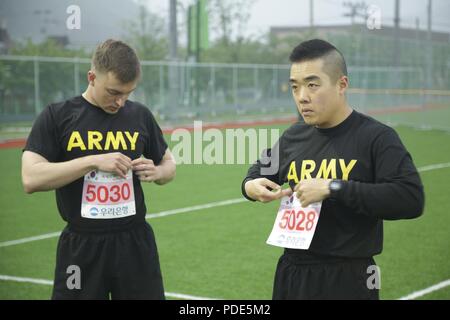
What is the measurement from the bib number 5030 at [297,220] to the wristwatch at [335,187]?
28 centimetres

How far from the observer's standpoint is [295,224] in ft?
11.4

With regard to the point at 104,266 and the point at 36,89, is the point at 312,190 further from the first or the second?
the point at 36,89

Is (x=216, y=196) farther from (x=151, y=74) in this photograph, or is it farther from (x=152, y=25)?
(x=152, y=25)

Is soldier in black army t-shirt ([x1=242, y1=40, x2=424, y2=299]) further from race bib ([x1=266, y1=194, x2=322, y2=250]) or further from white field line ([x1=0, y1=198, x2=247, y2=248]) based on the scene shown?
white field line ([x1=0, y1=198, x2=247, y2=248])

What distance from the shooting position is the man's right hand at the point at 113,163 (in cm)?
379

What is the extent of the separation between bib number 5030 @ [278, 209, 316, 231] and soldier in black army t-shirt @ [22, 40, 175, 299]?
909mm

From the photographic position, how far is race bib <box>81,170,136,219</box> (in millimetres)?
3982

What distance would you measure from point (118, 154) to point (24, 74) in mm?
22347

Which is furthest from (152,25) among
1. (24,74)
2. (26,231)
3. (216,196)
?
(26,231)

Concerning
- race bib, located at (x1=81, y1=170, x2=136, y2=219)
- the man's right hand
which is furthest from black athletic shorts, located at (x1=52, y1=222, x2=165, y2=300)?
the man's right hand

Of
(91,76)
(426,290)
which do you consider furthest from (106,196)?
(426,290)

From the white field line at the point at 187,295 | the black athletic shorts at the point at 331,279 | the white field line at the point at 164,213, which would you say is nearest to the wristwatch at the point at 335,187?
the black athletic shorts at the point at 331,279

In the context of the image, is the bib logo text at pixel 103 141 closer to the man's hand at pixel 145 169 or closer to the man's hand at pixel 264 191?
the man's hand at pixel 145 169
